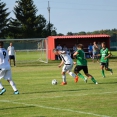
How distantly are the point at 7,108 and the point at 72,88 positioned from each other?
5623 millimetres

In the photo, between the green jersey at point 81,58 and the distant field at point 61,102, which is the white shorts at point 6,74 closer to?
the distant field at point 61,102

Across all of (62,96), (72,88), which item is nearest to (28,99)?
(62,96)

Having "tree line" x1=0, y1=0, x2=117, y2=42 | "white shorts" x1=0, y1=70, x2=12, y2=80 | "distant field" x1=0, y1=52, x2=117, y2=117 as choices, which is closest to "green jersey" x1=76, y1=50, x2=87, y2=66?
"distant field" x1=0, y1=52, x2=117, y2=117

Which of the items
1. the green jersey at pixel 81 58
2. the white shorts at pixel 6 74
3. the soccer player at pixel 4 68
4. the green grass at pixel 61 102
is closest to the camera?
the green grass at pixel 61 102

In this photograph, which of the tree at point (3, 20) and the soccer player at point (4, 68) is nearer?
the soccer player at point (4, 68)

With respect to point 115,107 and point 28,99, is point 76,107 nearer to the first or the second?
point 115,107

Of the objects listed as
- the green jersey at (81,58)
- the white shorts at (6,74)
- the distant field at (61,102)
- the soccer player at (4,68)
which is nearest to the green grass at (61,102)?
the distant field at (61,102)

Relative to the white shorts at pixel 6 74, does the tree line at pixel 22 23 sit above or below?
above

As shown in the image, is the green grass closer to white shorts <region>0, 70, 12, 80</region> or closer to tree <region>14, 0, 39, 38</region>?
white shorts <region>0, 70, 12, 80</region>

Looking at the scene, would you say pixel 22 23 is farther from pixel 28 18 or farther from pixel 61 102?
pixel 61 102

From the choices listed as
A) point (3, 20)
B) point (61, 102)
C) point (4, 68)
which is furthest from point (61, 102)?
point (3, 20)

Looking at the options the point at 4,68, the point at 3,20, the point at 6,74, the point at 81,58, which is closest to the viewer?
the point at 4,68

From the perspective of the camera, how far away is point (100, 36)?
53.6 metres

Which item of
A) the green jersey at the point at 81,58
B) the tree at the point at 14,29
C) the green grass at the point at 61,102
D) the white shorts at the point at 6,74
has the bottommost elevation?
the green grass at the point at 61,102
